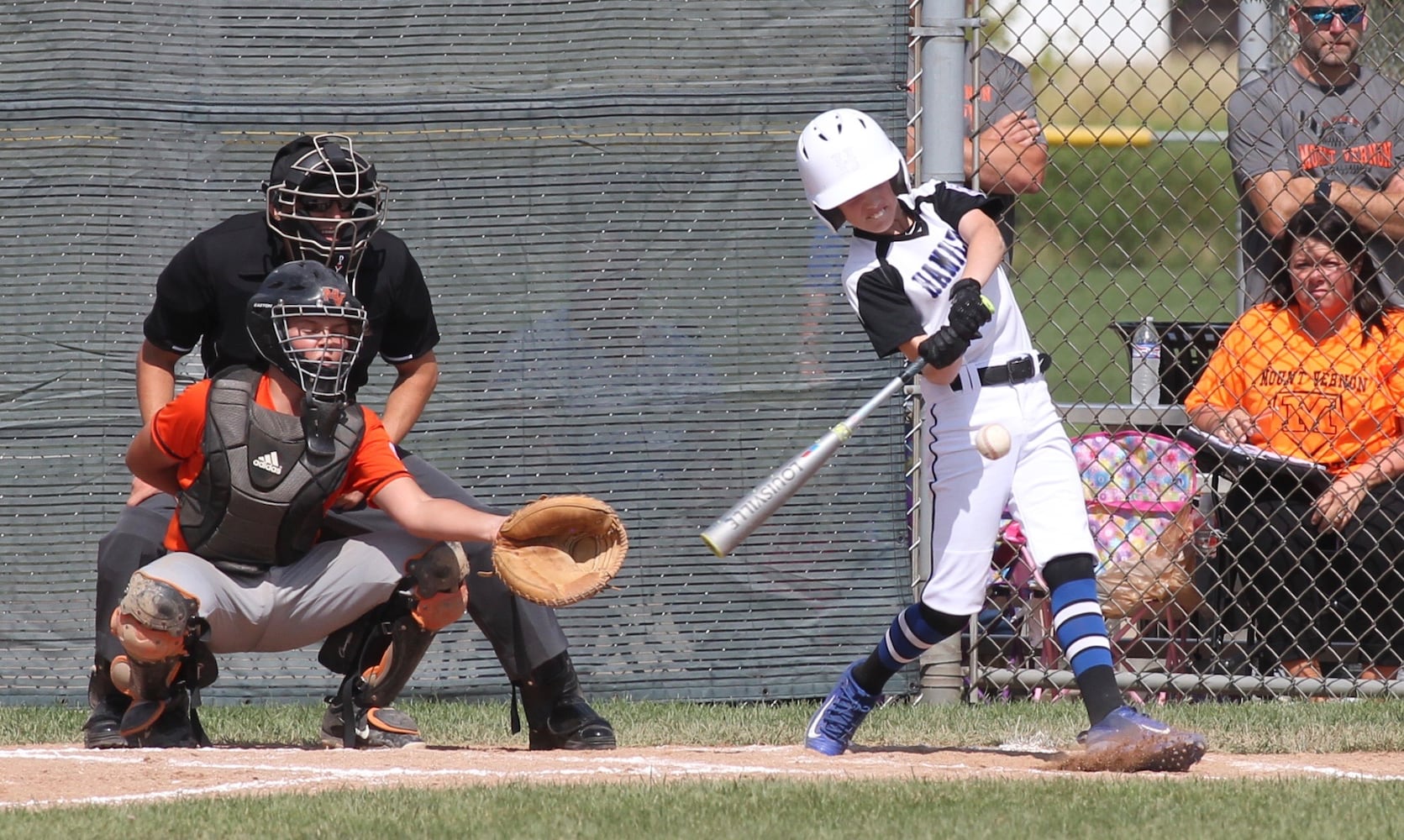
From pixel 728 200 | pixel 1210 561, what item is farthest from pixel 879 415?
pixel 1210 561

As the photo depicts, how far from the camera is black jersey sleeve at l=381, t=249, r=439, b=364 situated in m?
5.05

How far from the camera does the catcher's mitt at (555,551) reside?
4.24 metres

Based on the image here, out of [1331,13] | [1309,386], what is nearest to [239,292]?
[1309,386]

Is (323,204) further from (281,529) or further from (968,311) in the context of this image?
(968,311)

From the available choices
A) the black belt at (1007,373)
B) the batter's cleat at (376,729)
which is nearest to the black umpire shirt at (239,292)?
the batter's cleat at (376,729)

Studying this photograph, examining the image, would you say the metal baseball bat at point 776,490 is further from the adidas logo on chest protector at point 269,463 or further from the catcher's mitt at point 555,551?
the adidas logo on chest protector at point 269,463

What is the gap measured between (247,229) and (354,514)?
0.82 meters

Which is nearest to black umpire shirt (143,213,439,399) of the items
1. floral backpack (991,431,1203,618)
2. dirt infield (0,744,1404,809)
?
dirt infield (0,744,1404,809)

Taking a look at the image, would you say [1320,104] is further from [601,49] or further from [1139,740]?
[1139,740]

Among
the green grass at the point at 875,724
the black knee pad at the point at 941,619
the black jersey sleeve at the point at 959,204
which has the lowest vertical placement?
the green grass at the point at 875,724

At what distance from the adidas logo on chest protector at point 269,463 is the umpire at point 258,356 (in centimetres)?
25

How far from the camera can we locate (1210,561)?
6.05 m

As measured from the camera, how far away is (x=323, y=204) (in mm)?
4797

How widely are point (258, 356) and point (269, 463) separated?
1.45ft
